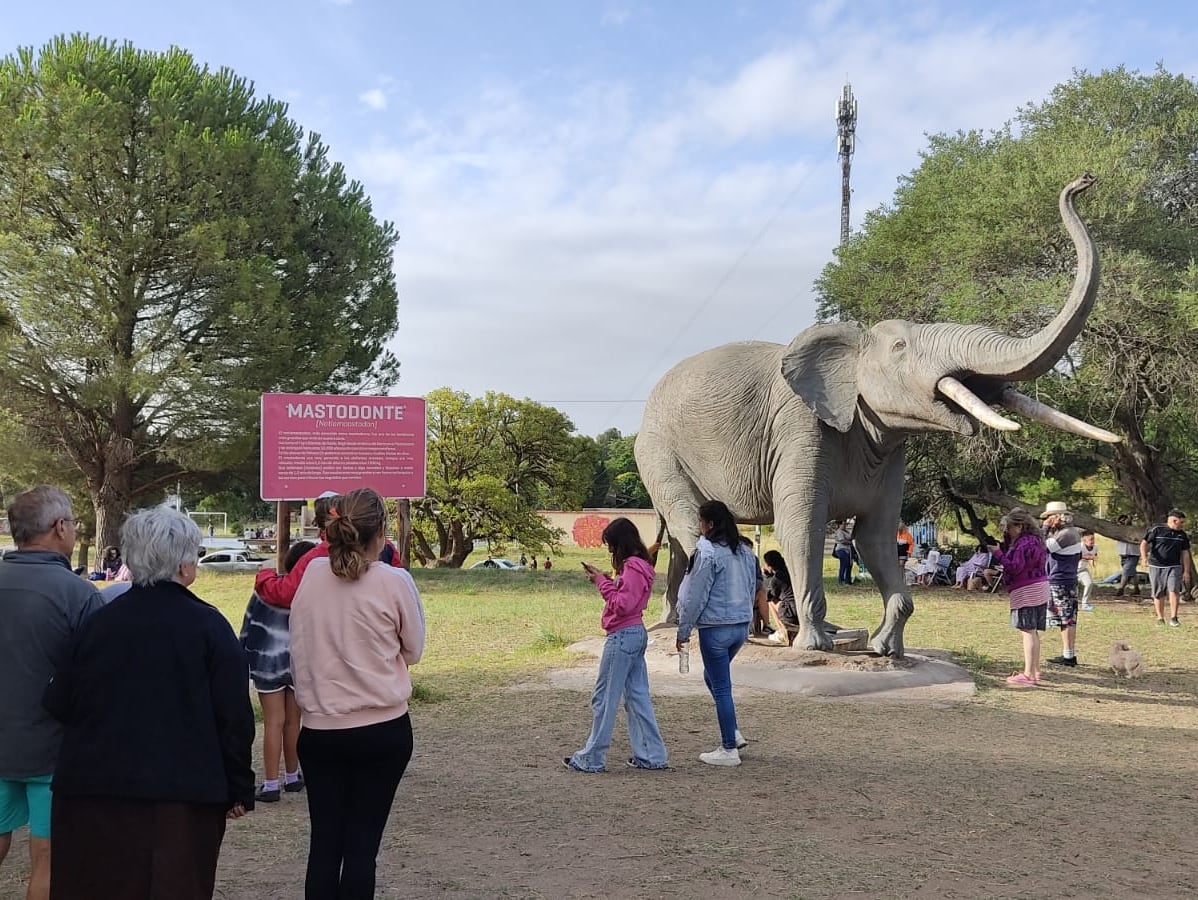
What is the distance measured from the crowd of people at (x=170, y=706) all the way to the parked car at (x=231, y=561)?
23.9 m

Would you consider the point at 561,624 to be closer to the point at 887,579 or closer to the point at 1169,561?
the point at 887,579

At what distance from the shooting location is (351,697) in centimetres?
340

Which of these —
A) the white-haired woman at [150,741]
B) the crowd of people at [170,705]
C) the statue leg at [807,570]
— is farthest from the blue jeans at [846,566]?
the white-haired woman at [150,741]

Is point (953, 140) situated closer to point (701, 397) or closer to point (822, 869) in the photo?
point (701, 397)

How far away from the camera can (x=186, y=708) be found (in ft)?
9.75

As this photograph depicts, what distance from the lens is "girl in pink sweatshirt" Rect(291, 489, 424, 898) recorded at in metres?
3.39

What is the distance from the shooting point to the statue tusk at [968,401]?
298 inches

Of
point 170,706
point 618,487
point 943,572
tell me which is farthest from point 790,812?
point 618,487

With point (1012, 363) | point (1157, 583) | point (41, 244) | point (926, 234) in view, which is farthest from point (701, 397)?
point (41, 244)

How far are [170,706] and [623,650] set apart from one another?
3359mm

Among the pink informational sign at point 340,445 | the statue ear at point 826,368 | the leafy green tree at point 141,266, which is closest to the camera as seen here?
the statue ear at point 826,368

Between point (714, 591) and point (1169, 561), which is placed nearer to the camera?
point (714, 591)

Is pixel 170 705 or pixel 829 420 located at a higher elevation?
pixel 829 420

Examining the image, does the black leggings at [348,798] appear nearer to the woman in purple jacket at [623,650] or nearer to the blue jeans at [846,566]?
the woman in purple jacket at [623,650]
